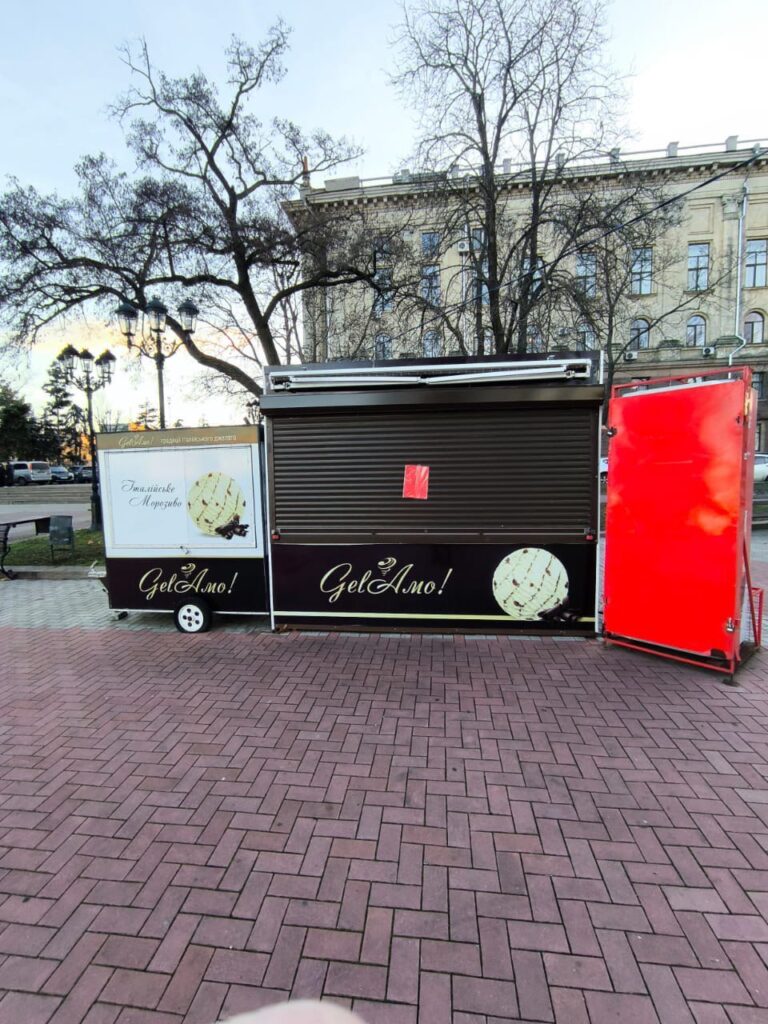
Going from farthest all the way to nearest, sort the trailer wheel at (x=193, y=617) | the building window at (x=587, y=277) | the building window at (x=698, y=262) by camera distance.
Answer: the building window at (x=698, y=262), the building window at (x=587, y=277), the trailer wheel at (x=193, y=617)

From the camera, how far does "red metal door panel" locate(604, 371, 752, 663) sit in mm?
4363

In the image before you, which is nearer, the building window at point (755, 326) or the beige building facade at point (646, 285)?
the beige building facade at point (646, 285)

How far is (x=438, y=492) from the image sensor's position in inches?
219

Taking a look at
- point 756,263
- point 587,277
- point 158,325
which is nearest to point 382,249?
point 587,277

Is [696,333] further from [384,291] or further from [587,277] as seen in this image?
[384,291]

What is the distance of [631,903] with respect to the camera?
2211mm

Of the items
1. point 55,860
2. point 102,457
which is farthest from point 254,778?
point 102,457

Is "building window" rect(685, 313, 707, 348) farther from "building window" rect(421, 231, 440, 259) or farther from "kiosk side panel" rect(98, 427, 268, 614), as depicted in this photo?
"kiosk side panel" rect(98, 427, 268, 614)

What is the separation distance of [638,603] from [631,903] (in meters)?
3.31

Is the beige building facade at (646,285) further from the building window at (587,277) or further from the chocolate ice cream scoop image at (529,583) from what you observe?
the chocolate ice cream scoop image at (529,583)

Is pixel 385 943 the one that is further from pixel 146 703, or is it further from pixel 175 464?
pixel 175 464

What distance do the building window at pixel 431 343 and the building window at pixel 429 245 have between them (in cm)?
196

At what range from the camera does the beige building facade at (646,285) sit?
45.6ft

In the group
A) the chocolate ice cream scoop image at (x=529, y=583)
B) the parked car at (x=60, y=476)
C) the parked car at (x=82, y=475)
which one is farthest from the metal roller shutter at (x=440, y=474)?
the parked car at (x=60, y=476)
